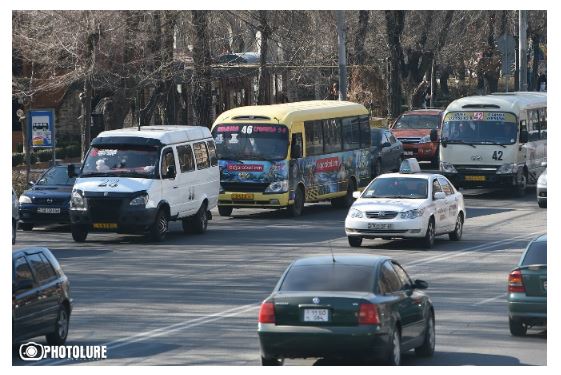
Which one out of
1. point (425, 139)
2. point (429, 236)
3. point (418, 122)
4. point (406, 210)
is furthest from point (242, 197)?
point (418, 122)

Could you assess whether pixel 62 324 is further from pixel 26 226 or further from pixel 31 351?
pixel 26 226

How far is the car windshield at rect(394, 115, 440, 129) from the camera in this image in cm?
5000

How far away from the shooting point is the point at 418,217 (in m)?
27.7

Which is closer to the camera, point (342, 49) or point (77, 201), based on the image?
point (77, 201)

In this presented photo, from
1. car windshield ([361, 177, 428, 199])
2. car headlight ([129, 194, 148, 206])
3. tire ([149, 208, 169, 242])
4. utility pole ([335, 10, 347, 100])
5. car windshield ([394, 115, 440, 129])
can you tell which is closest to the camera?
car windshield ([361, 177, 428, 199])

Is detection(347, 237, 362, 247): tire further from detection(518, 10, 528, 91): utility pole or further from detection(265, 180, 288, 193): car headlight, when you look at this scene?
detection(518, 10, 528, 91): utility pole

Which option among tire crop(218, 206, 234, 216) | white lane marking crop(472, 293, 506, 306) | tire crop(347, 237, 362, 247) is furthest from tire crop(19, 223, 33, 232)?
white lane marking crop(472, 293, 506, 306)

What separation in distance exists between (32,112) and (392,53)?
83.7 ft

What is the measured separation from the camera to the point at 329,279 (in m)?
14.6

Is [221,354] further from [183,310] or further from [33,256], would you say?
[183,310]

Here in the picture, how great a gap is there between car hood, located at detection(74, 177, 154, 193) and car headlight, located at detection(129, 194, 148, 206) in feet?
0.54

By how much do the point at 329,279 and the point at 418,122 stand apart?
36091 mm

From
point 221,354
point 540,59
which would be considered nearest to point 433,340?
point 221,354

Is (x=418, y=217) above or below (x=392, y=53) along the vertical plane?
below
